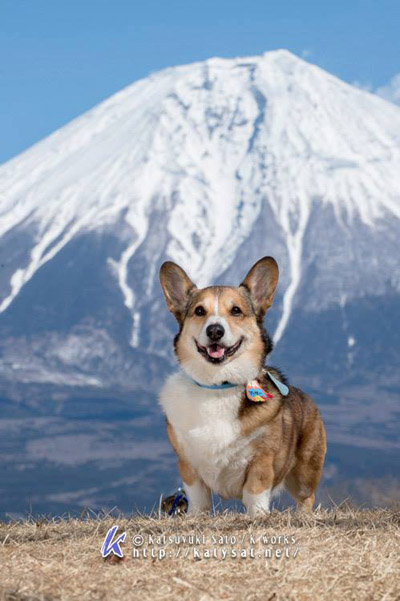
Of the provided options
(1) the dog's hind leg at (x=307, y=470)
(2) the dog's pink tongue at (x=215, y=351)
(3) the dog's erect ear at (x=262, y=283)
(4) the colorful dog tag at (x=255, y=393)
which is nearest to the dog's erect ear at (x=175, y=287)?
(3) the dog's erect ear at (x=262, y=283)

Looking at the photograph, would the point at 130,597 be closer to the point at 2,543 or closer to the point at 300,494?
the point at 2,543

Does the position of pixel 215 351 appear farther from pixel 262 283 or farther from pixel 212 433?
pixel 262 283

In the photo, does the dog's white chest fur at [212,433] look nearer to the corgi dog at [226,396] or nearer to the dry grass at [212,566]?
the corgi dog at [226,396]

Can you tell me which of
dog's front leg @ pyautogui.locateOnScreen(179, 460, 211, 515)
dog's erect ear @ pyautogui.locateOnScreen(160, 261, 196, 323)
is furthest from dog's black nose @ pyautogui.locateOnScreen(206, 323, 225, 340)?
dog's front leg @ pyautogui.locateOnScreen(179, 460, 211, 515)

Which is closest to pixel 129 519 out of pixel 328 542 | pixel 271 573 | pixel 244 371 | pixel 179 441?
pixel 179 441

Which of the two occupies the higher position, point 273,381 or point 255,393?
point 273,381

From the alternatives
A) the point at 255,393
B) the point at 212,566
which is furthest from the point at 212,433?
the point at 212,566
